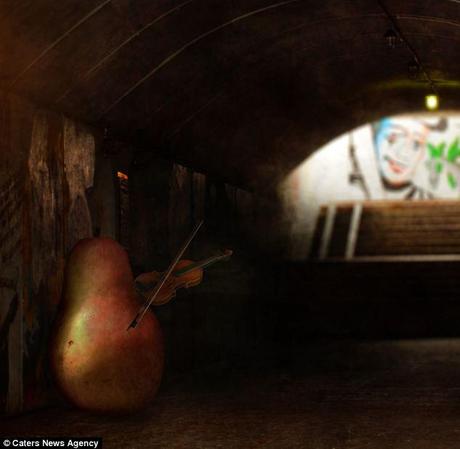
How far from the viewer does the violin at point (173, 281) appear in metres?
8.55

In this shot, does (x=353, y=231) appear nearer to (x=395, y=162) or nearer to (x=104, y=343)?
(x=395, y=162)

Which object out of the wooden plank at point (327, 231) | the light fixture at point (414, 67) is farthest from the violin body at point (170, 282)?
the wooden plank at point (327, 231)

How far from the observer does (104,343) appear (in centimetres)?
795

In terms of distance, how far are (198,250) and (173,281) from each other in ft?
17.1

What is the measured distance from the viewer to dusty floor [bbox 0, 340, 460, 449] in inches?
290

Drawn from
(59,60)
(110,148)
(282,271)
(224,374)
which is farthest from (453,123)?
(59,60)

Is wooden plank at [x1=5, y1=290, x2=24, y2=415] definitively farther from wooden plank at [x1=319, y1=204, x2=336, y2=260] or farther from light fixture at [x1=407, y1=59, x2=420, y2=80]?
wooden plank at [x1=319, y1=204, x2=336, y2=260]

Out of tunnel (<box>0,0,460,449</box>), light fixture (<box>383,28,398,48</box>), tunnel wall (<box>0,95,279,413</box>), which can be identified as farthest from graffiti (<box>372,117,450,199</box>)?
light fixture (<box>383,28,398,48</box>)

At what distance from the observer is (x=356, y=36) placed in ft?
42.0

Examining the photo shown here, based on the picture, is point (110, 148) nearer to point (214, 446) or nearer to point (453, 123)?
point (214, 446)

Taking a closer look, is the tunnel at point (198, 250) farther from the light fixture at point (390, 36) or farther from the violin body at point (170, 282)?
the light fixture at point (390, 36)

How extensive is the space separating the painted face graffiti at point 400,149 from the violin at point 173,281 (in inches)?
718

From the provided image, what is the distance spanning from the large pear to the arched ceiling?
6.49ft

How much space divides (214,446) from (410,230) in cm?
1744
